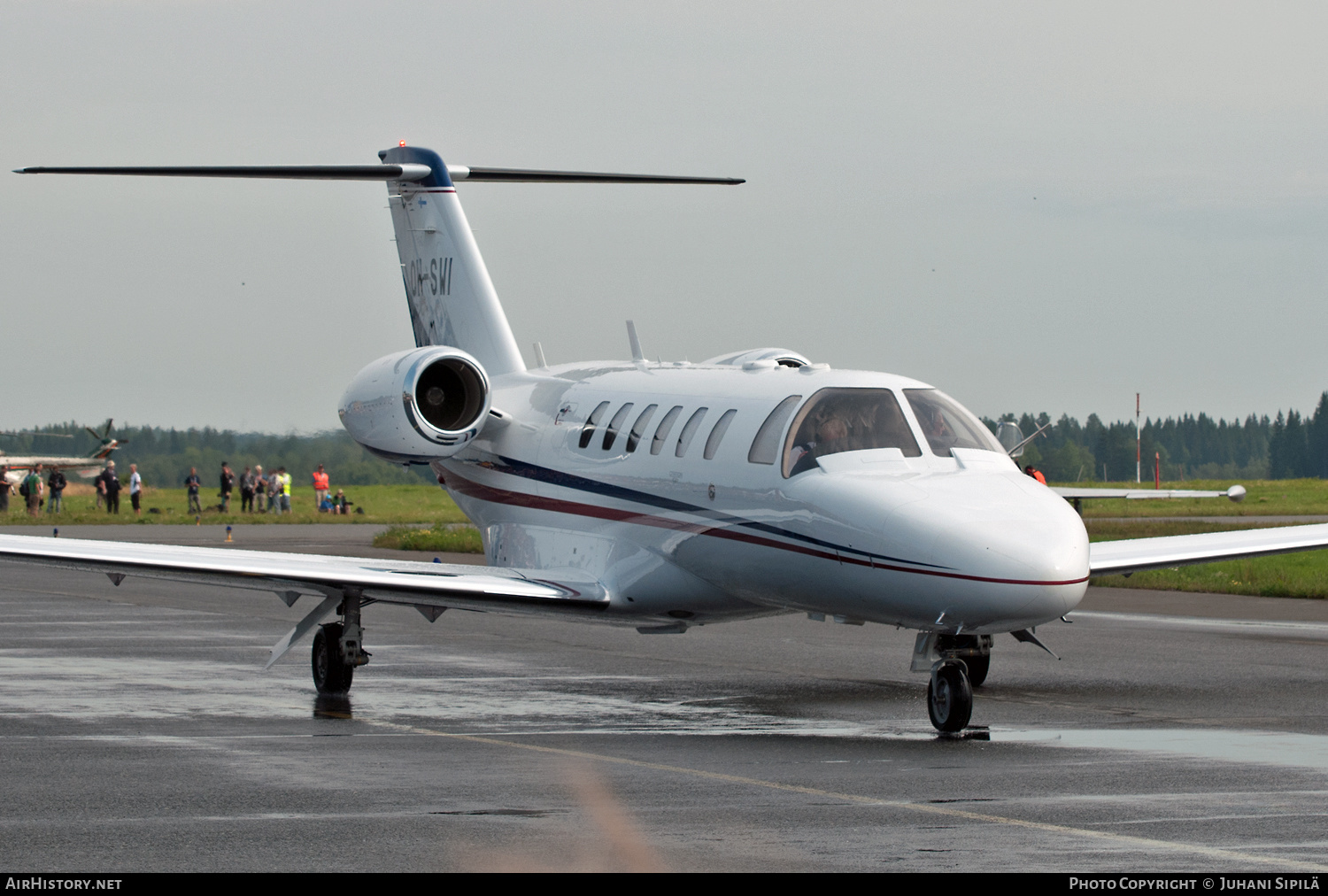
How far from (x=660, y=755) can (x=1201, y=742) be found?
372cm

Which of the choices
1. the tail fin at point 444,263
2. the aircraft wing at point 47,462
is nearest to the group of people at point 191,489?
the aircraft wing at point 47,462

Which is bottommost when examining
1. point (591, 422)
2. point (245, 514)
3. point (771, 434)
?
point (245, 514)

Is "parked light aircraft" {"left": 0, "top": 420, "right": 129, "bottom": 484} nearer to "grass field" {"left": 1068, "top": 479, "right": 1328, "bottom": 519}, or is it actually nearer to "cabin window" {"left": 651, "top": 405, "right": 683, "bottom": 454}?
"grass field" {"left": 1068, "top": 479, "right": 1328, "bottom": 519}

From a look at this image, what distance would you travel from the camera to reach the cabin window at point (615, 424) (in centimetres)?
1586

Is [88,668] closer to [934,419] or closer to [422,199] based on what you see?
[422,199]

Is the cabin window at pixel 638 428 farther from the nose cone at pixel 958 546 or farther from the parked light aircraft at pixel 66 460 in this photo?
the parked light aircraft at pixel 66 460

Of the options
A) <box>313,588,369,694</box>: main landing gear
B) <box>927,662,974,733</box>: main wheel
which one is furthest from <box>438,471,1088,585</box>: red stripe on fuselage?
<box>313,588,369,694</box>: main landing gear

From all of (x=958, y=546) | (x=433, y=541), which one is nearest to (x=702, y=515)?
(x=958, y=546)

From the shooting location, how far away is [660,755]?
11.5 m

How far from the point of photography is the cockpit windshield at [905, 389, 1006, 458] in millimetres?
13164

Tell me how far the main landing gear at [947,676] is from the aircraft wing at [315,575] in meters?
3.35

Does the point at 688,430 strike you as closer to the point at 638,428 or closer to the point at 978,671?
the point at 638,428

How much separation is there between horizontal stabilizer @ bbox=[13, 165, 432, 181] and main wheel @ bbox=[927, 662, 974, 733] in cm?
994

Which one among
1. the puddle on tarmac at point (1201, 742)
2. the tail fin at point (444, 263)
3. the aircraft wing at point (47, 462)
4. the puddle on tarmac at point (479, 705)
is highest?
the tail fin at point (444, 263)
